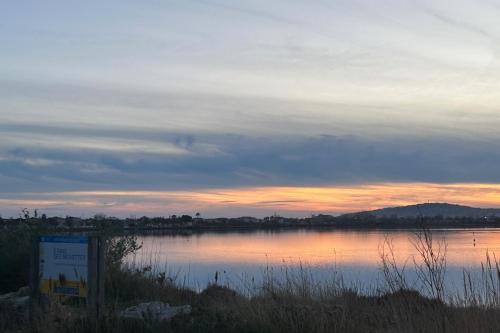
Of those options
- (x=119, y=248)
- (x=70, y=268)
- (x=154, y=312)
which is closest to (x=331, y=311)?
(x=154, y=312)

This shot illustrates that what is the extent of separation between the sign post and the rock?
53 centimetres

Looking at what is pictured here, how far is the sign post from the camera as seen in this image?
9.30m

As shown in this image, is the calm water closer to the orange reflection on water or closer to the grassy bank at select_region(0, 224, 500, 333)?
the orange reflection on water

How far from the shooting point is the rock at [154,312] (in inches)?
369

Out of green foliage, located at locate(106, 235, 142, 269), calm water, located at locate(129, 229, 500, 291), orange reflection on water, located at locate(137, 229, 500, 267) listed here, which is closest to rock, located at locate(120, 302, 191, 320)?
calm water, located at locate(129, 229, 500, 291)

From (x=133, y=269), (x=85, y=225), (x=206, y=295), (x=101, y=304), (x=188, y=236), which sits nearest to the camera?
(x=101, y=304)

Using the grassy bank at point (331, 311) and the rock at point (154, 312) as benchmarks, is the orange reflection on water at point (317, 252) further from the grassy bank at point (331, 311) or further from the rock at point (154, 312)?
the rock at point (154, 312)

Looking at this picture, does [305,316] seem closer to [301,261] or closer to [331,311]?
[331,311]

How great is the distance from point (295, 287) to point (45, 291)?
3998 millimetres

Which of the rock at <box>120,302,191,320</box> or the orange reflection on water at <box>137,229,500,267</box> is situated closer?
the rock at <box>120,302,191,320</box>

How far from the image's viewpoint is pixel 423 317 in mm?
8383

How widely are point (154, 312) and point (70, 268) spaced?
1.39m


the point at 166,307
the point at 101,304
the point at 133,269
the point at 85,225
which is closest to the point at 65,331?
the point at 101,304

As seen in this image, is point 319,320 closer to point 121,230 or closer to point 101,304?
point 101,304
